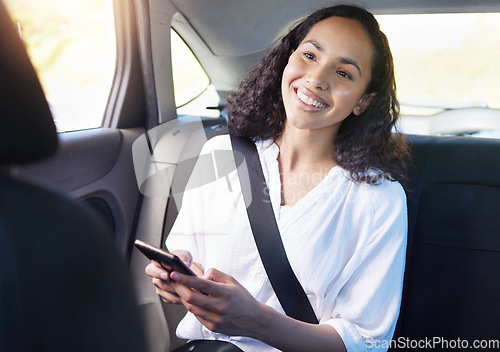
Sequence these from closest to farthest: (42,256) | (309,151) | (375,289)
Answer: (42,256), (375,289), (309,151)

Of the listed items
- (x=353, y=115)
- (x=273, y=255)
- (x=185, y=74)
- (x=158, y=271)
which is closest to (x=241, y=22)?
(x=185, y=74)

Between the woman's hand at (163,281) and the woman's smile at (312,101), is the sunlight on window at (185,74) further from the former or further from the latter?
the woman's hand at (163,281)

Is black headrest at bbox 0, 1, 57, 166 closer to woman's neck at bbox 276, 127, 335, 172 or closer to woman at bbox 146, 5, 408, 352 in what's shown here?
woman at bbox 146, 5, 408, 352

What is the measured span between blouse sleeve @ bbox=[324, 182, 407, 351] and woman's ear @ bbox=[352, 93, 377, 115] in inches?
12.7

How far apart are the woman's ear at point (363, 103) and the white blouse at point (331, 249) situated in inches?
7.5

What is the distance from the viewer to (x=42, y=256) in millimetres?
504

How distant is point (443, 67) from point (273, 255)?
129cm

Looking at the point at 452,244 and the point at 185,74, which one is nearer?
→ the point at 452,244

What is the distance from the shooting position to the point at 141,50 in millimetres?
1960

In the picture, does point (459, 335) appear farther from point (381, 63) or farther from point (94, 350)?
point (94, 350)

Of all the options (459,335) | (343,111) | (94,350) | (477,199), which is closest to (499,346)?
(459,335)

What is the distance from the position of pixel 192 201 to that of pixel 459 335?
0.96m

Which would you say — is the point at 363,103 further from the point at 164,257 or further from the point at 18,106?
the point at 18,106

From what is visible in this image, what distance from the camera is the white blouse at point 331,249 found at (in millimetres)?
1230
